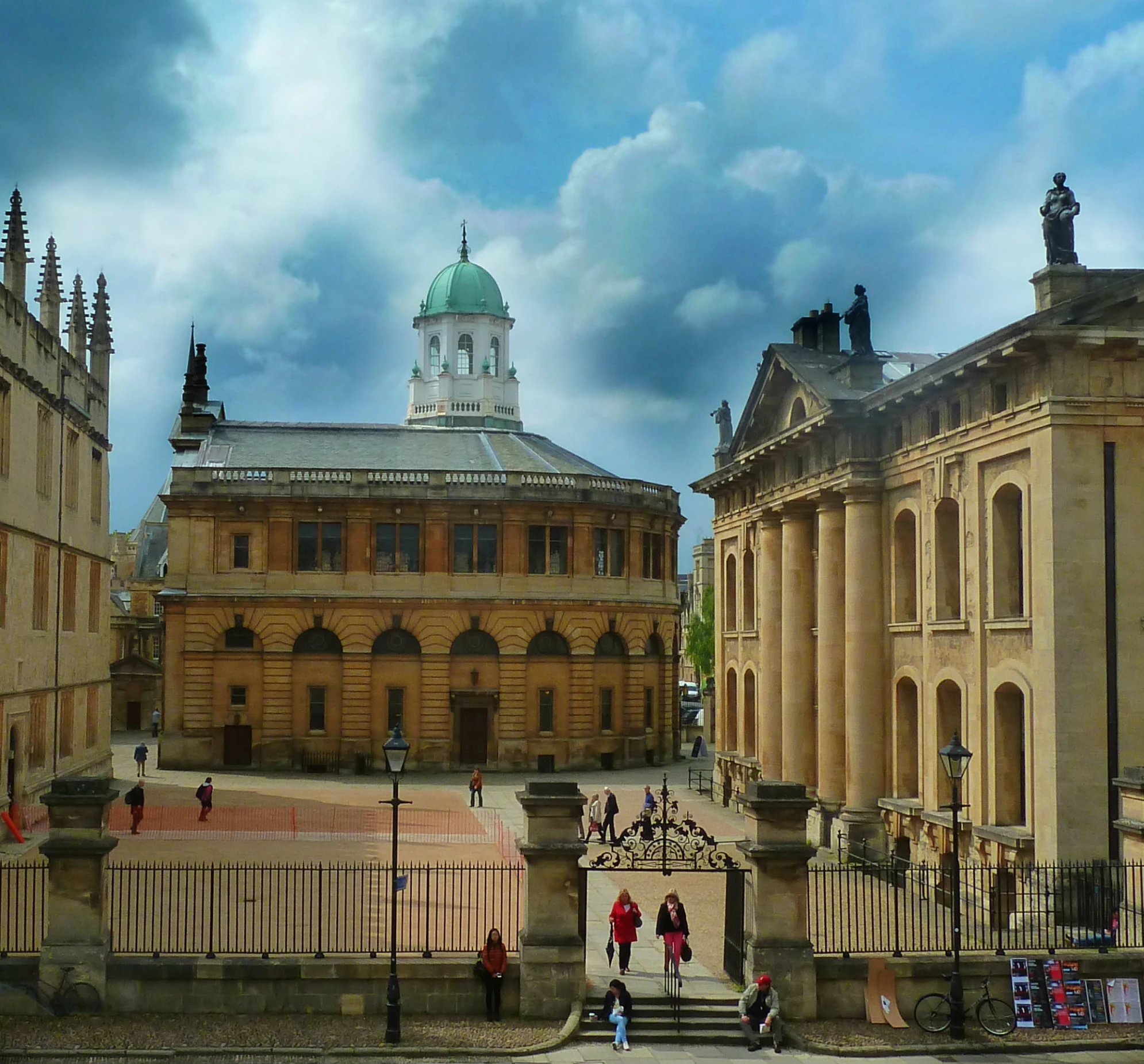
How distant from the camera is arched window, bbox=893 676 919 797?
3212cm

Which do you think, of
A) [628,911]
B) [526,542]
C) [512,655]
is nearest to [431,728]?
[512,655]

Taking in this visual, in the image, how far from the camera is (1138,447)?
82.3ft

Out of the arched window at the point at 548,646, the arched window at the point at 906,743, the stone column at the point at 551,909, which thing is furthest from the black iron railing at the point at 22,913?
the arched window at the point at 548,646

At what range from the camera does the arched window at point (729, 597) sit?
47406 mm

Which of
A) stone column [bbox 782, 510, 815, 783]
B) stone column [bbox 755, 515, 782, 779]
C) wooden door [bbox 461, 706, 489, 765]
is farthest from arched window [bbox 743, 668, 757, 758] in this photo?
wooden door [bbox 461, 706, 489, 765]

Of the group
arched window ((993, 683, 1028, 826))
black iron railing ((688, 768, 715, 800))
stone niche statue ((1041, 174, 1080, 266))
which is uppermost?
stone niche statue ((1041, 174, 1080, 266))

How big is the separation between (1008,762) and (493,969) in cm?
1173

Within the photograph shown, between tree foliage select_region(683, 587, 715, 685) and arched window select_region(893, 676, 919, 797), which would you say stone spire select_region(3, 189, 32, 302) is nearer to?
arched window select_region(893, 676, 919, 797)

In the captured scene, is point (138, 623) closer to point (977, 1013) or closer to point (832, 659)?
point (832, 659)

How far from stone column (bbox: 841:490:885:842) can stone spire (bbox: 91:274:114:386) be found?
24.8 m

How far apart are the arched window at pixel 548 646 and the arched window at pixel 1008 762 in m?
31.7

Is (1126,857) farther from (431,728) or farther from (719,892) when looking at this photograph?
(431,728)

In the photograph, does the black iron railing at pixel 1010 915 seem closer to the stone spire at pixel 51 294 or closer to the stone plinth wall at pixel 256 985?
the stone plinth wall at pixel 256 985

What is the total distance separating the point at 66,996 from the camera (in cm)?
2039
